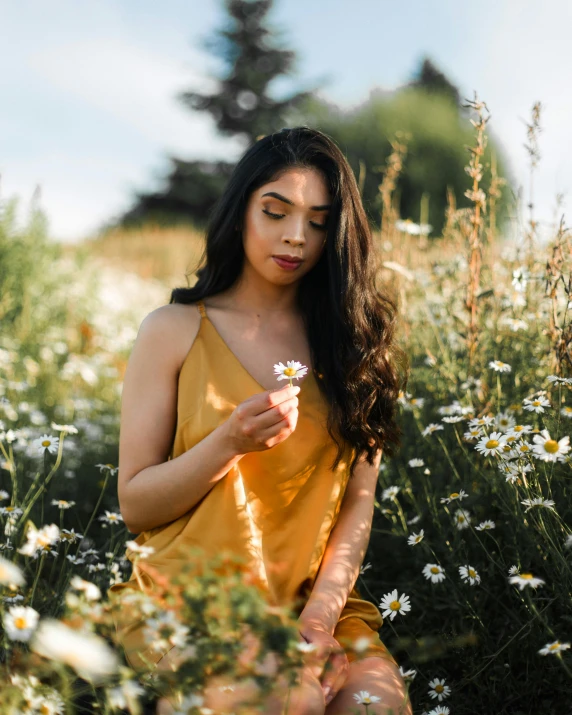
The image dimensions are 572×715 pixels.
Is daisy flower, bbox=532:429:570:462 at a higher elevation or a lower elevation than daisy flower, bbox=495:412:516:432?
higher

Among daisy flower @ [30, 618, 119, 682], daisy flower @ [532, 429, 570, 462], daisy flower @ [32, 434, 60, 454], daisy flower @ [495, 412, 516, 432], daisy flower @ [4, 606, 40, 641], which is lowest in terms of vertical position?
daisy flower @ [4, 606, 40, 641]

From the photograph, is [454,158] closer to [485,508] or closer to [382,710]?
[485,508]

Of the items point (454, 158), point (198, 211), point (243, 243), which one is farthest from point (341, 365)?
point (198, 211)

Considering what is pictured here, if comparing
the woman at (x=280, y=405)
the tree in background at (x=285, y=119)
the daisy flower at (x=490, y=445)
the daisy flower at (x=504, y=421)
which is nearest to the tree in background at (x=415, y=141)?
the tree in background at (x=285, y=119)

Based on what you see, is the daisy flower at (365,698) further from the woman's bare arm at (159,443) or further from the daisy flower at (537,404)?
the daisy flower at (537,404)

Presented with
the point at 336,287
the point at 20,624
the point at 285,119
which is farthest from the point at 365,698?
the point at 285,119

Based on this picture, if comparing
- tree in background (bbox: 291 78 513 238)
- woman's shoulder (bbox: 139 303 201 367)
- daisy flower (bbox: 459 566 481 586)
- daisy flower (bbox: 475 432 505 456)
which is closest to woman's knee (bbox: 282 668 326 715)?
daisy flower (bbox: 459 566 481 586)

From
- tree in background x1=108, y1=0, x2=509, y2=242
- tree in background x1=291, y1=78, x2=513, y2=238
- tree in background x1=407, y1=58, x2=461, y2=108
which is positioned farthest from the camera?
tree in background x1=407, y1=58, x2=461, y2=108

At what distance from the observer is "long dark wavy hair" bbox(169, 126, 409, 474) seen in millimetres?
1844

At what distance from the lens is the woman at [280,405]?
1.58 meters

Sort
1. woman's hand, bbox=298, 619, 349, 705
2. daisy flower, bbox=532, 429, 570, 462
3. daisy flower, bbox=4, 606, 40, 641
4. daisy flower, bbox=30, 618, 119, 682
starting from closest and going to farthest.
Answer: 1. daisy flower, bbox=30, 618, 119, 682
2. daisy flower, bbox=4, 606, 40, 641
3. woman's hand, bbox=298, 619, 349, 705
4. daisy flower, bbox=532, 429, 570, 462

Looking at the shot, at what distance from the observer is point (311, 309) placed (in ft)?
6.61

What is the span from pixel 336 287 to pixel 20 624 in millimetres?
1150

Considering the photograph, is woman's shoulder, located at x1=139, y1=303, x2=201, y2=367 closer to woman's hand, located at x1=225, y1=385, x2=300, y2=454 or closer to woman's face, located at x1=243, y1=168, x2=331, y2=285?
woman's face, located at x1=243, y1=168, x2=331, y2=285
